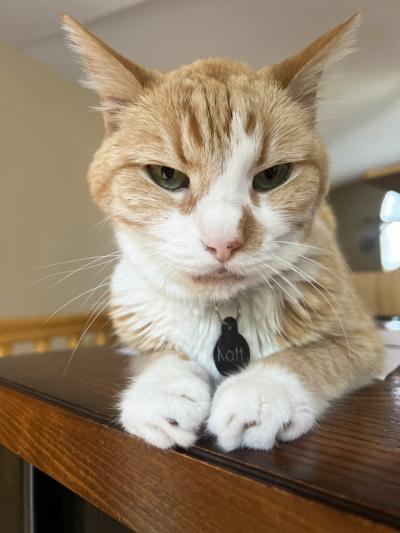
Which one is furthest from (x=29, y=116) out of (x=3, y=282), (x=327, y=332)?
(x=327, y=332)

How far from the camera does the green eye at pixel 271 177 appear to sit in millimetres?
625

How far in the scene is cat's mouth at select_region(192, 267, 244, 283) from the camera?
0.56 metres

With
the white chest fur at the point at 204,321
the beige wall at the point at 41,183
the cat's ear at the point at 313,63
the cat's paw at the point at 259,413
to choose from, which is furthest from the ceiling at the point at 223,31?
the cat's paw at the point at 259,413

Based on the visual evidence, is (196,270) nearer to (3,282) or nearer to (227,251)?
(227,251)

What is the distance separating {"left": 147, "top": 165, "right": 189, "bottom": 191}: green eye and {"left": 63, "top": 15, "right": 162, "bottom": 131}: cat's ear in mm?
152

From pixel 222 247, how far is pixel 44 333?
1.37 m

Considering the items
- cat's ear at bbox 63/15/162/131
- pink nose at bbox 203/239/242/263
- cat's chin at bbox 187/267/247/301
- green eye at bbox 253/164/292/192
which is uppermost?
cat's ear at bbox 63/15/162/131

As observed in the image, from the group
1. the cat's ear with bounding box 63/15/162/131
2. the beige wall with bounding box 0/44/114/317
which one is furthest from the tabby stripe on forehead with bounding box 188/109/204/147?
the beige wall with bounding box 0/44/114/317

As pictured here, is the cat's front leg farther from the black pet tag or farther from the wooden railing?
the wooden railing

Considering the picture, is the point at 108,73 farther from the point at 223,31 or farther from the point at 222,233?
the point at 223,31

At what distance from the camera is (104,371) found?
2.63ft

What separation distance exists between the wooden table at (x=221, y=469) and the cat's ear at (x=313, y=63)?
487 mm

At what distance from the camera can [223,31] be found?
4.99ft

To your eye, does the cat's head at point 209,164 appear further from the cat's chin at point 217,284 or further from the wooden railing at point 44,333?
the wooden railing at point 44,333
